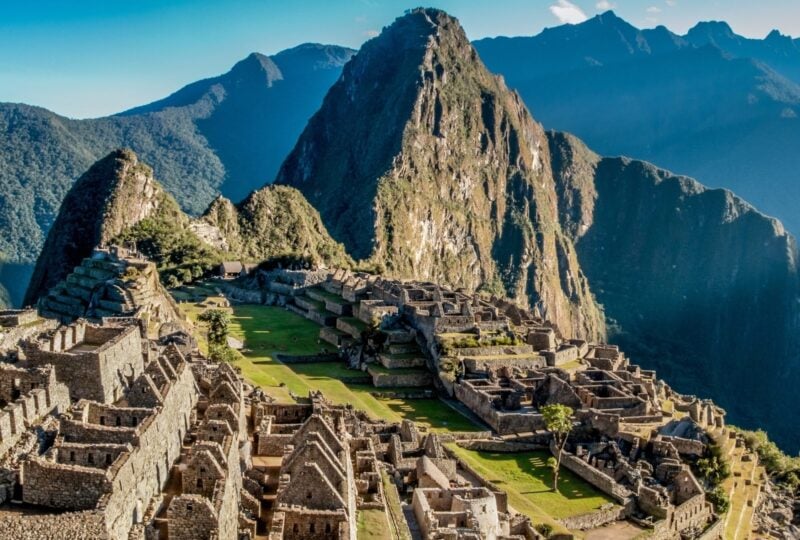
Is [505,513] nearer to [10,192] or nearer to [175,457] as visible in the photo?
[175,457]

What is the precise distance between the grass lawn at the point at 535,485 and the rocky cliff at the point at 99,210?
83.2 meters

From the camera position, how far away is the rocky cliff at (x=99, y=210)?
112688 mm

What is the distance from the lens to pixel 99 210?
11825 cm

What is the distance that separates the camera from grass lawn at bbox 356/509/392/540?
20906 mm

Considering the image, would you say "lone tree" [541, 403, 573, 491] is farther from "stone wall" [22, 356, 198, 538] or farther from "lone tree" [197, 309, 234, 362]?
"stone wall" [22, 356, 198, 538]

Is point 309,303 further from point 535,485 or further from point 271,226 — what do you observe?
point 271,226

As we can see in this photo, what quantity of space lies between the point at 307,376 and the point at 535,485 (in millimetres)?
17162

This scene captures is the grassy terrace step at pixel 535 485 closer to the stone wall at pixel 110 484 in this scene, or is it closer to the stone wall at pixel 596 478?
the stone wall at pixel 596 478

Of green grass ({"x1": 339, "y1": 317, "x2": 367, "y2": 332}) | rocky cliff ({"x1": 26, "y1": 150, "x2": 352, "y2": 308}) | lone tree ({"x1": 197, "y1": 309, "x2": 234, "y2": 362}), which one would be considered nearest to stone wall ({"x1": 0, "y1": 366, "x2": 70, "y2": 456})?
lone tree ({"x1": 197, "y1": 309, "x2": 234, "y2": 362})

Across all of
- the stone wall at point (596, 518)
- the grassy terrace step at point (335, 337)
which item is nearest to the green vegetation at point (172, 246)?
the grassy terrace step at point (335, 337)

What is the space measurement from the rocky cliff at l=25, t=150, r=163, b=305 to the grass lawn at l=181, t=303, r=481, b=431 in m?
55.7

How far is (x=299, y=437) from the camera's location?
23.3 m

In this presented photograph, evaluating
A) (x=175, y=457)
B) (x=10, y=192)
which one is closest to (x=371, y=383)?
(x=175, y=457)

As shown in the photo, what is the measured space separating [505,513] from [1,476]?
19168 millimetres
